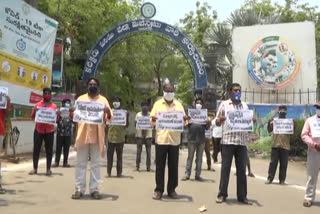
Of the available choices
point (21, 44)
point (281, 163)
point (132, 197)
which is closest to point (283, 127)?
point (281, 163)

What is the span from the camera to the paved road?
27.7 ft

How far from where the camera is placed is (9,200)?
8.91 meters

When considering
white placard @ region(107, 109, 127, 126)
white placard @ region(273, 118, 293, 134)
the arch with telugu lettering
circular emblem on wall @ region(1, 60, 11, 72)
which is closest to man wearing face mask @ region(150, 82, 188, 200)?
white placard @ region(107, 109, 127, 126)

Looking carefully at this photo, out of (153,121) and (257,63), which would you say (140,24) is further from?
(153,121)

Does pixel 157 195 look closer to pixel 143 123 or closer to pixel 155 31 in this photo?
pixel 143 123

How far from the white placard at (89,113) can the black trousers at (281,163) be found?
5.17 metres

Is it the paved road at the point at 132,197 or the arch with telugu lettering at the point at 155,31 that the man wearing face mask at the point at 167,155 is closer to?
the paved road at the point at 132,197

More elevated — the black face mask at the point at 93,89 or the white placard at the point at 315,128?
the black face mask at the point at 93,89

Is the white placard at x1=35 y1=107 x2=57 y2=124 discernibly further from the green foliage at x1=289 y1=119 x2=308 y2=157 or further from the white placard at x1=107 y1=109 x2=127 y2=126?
the green foliage at x1=289 y1=119 x2=308 y2=157

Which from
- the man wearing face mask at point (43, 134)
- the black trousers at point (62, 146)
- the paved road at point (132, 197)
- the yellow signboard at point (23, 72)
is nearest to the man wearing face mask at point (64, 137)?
the black trousers at point (62, 146)

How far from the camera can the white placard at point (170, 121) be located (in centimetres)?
964

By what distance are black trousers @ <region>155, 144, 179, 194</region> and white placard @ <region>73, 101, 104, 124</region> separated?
1.20 m

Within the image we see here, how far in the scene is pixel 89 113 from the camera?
930 cm

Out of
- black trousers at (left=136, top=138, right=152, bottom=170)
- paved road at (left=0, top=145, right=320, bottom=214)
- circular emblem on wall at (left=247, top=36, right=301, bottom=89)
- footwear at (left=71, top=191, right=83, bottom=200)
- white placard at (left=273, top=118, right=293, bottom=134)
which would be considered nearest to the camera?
paved road at (left=0, top=145, right=320, bottom=214)
